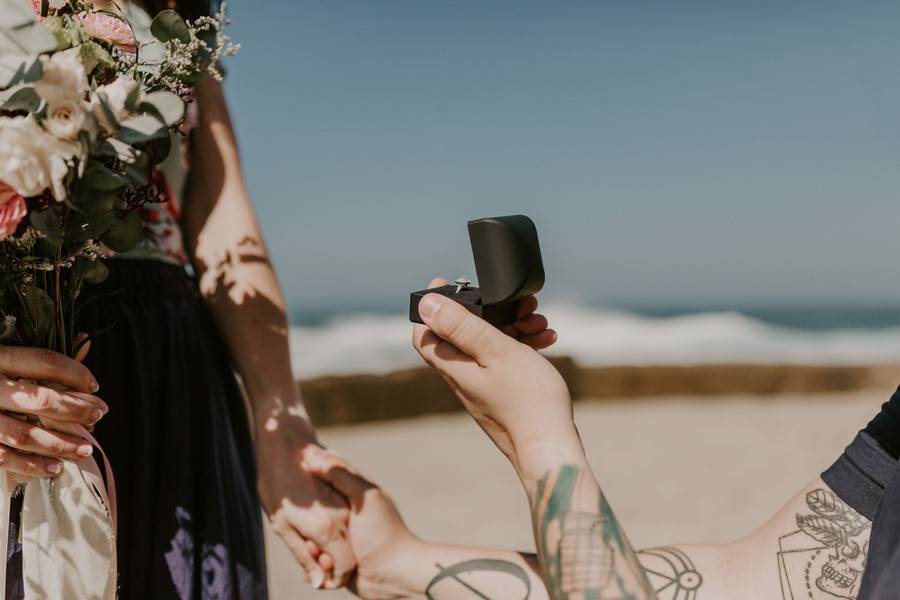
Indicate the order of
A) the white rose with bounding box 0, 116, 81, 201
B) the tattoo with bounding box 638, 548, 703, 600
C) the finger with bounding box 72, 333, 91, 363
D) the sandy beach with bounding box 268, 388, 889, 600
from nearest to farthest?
1. the white rose with bounding box 0, 116, 81, 201
2. the finger with bounding box 72, 333, 91, 363
3. the tattoo with bounding box 638, 548, 703, 600
4. the sandy beach with bounding box 268, 388, 889, 600

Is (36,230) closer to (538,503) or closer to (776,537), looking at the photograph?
(538,503)

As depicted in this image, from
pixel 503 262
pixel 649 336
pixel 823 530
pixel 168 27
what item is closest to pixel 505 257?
pixel 503 262

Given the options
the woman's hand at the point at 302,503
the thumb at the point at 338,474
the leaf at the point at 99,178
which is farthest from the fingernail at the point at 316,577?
the leaf at the point at 99,178

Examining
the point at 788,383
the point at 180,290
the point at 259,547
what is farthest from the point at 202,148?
the point at 788,383

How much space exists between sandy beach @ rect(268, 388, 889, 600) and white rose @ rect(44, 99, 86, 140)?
3247 millimetres

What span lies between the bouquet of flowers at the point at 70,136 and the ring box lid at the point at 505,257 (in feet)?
1.20

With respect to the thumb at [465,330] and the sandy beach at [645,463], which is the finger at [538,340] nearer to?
Answer: the thumb at [465,330]

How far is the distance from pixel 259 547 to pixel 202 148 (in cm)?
66

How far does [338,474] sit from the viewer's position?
1.32 m

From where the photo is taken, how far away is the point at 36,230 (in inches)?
30.8

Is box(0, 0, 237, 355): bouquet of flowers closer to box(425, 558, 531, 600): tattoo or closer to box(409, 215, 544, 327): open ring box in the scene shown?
box(409, 215, 544, 327): open ring box

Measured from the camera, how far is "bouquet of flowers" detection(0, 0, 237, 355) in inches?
28.5

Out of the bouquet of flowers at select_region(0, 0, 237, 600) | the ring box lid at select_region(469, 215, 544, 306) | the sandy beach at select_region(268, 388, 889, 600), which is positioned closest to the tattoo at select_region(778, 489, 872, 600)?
the ring box lid at select_region(469, 215, 544, 306)

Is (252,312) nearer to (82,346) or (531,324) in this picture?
(82,346)
